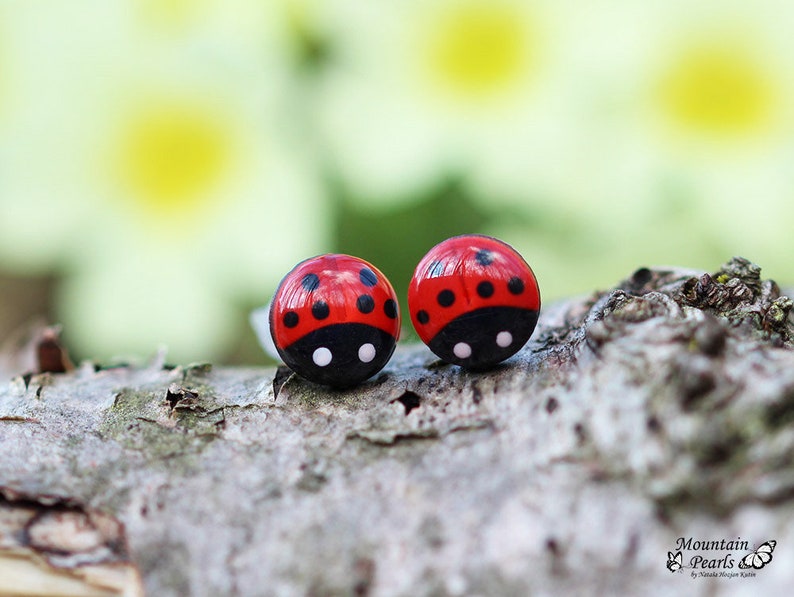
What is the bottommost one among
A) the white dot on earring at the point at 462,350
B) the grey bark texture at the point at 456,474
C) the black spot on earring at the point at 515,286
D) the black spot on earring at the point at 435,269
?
the grey bark texture at the point at 456,474

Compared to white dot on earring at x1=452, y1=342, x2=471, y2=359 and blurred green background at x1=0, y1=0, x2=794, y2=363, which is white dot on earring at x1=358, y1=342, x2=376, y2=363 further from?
blurred green background at x1=0, y1=0, x2=794, y2=363

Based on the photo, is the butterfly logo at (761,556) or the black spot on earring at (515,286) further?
the black spot on earring at (515,286)

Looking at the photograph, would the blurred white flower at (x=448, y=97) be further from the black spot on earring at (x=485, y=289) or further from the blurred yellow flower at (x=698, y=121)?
the black spot on earring at (x=485, y=289)

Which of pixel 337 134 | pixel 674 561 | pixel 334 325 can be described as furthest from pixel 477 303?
pixel 337 134

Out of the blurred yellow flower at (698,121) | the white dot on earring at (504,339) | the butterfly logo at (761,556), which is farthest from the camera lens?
the blurred yellow flower at (698,121)

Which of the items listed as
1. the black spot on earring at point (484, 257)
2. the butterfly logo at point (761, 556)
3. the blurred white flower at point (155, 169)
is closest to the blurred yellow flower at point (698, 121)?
the blurred white flower at point (155, 169)

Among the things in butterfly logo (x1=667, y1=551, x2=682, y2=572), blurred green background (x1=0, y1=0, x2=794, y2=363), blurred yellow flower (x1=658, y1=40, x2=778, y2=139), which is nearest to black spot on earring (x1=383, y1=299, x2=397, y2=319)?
butterfly logo (x1=667, y1=551, x2=682, y2=572)

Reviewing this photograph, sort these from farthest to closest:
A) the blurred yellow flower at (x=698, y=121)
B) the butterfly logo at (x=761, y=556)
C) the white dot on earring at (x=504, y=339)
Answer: the blurred yellow flower at (x=698, y=121)
the white dot on earring at (x=504, y=339)
the butterfly logo at (x=761, y=556)

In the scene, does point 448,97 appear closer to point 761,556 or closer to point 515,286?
point 515,286
